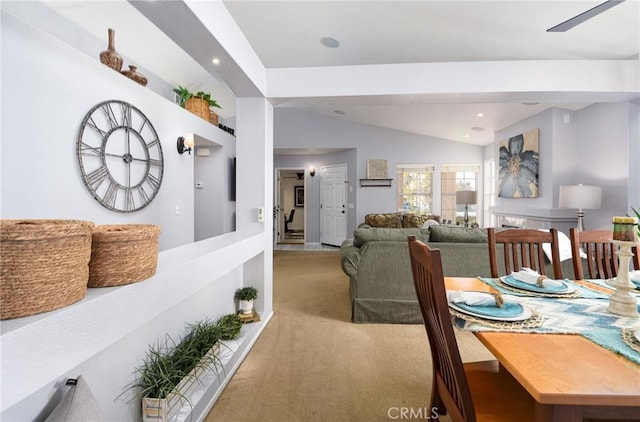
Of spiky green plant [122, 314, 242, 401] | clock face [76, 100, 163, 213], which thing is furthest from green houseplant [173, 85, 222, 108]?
spiky green plant [122, 314, 242, 401]

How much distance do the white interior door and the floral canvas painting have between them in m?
3.29

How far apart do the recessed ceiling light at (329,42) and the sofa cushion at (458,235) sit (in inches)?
92.9

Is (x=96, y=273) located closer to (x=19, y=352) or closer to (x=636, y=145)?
(x=19, y=352)

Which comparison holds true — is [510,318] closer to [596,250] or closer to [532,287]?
[532,287]

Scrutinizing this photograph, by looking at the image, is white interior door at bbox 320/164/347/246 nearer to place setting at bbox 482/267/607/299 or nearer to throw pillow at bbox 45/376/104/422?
place setting at bbox 482/267/607/299

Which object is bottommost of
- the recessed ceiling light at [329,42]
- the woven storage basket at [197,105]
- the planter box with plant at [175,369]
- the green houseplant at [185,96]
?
the planter box with plant at [175,369]

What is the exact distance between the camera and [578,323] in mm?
1149

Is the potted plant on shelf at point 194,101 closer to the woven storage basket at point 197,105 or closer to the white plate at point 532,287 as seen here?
the woven storage basket at point 197,105

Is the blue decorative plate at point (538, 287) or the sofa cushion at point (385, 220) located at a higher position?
the sofa cushion at point (385, 220)

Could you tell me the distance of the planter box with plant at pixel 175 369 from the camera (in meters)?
1.52

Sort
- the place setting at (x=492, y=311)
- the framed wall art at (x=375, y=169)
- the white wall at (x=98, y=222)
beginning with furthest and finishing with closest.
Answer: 1. the framed wall art at (x=375, y=169)
2. the place setting at (x=492, y=311)
3. the white wall at (x=98, y=222)

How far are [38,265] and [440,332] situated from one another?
1.19 m

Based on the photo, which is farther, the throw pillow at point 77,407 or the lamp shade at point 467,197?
the lamp shade at point 467,197

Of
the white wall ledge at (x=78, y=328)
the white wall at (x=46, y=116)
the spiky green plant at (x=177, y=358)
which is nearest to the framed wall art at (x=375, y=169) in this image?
the white wall at (x=46, y=116)
